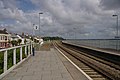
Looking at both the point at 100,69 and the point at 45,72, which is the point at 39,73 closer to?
the point at 45,72

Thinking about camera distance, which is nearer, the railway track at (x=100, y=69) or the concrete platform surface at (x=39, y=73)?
the concrete platform surface at (x=39, y=73)

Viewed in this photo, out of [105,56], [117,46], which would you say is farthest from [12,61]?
[117,46]

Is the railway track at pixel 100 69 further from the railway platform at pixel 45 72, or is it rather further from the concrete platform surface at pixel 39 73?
the concrete platform surface at pixel 39 73

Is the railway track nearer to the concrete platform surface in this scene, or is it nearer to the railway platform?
the railway platform

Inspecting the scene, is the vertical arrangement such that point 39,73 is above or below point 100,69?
above

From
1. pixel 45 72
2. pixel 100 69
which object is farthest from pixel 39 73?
pixel 100 69

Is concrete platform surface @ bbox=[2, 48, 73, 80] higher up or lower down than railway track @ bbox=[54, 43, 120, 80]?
higher up

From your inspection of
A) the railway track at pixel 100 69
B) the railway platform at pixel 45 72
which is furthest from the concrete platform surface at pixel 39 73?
the railway track at pixel 100 69

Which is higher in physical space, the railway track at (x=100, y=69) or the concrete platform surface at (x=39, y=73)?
the concrete platform surface at (x=39, y=73)

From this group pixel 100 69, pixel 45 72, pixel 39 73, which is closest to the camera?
pixel 39 73

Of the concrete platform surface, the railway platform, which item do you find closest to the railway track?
the railway platform

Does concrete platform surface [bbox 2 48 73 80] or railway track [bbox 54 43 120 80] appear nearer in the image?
concrete platform surface [bbox 2 48 73 80]

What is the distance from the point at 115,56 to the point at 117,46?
13677mm

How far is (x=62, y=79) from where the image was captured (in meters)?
9.06
